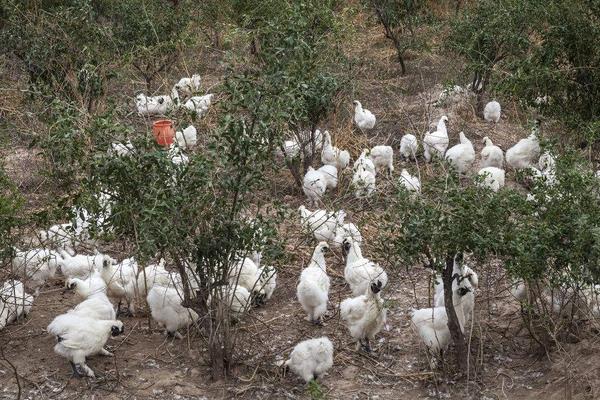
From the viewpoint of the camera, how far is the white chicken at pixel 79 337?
7.09m

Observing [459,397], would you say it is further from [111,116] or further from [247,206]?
[111,116]

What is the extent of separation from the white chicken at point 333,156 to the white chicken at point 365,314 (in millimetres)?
4523

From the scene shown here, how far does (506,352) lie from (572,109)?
3.42 m

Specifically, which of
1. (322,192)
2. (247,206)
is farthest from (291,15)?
(322,192)

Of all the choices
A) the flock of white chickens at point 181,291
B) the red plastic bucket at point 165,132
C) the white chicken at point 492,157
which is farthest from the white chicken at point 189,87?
the white chicken at point 492,157

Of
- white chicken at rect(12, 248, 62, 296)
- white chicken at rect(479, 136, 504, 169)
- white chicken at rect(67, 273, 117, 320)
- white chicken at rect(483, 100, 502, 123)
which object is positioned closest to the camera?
white chicken at rect(67, 273, 117, 320)

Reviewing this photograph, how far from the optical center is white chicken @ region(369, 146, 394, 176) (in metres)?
11.8

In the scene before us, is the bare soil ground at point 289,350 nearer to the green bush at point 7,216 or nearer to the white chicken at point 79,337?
the white chicken at point 79,337

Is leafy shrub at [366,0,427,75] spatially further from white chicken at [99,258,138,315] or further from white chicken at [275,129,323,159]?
white chicken at [99,258,138,315]

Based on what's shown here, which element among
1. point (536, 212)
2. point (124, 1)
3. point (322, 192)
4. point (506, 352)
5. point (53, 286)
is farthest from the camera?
point (124, 1)

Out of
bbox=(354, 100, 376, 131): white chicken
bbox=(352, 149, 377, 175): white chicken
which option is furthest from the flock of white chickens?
bbox=(354, 100, 376, 131): white chicken

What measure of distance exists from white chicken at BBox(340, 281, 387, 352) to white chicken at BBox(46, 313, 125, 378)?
2.02m

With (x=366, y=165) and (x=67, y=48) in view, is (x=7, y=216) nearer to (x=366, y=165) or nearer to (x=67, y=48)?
(x=366, y=165)

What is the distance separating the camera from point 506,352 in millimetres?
7578
